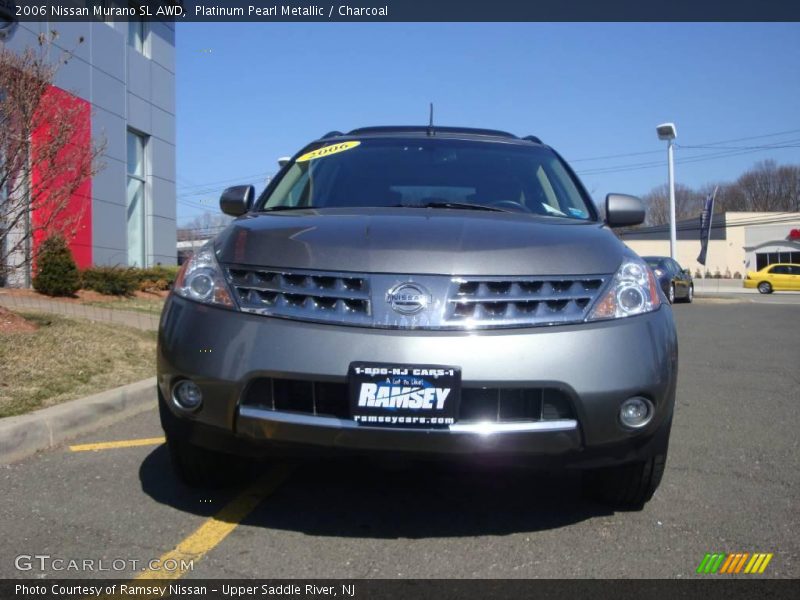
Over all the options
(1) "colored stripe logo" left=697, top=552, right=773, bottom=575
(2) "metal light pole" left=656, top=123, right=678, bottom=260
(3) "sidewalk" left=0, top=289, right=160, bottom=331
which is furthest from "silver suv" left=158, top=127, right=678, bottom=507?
(2) "metal light pole" left=656, top=123, right=678, bottom=260

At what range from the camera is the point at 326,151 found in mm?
4355

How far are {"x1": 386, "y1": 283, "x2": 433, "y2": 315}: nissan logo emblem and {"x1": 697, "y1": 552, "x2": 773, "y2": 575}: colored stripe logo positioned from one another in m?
1.34

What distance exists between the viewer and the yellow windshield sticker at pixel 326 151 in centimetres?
434

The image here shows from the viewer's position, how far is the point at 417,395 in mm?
2584

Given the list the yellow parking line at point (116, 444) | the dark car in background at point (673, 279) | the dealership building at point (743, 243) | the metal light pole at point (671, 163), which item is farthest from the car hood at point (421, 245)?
the dealership building at point (743, 243)

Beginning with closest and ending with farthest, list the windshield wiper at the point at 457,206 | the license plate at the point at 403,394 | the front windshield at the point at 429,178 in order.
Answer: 1. the license plate at the point at 403,394
2. the windshield wiper at the point at 457,206
3. the front windshield at the point at 429,178

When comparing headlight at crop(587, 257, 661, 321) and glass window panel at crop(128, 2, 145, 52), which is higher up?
glass window panel at crop(128, 2, 145, 52)

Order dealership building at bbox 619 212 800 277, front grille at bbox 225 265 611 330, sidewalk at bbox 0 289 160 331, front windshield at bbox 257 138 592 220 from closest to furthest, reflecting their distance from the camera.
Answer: front grille at bbox 225 265 611 330, front windshield at bbox 257 138 592 220, sidewalk at bbox 0 289 160 331, dealership building at bbox 619 212 800 277

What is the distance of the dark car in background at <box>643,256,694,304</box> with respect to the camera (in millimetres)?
22034

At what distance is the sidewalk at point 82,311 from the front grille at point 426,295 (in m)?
6.59

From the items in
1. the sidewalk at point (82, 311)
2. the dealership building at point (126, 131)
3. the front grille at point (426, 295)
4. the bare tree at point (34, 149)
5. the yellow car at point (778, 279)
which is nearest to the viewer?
the front grille at point (426, 295)

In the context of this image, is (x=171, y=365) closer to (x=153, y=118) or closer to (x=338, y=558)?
(x=338, y=558)

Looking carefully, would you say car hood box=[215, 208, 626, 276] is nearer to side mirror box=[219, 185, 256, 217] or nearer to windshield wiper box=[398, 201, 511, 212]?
windshield wiper box=[398, 201, 511, 212]

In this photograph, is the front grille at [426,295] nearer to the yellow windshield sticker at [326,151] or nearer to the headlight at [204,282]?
the headlight at [204,282]
